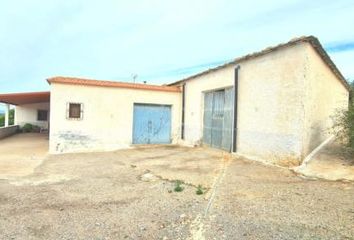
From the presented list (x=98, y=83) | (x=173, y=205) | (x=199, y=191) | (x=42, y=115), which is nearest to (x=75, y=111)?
(x=98, y=83)

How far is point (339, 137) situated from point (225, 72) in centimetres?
516

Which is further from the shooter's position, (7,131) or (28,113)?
(28,113)

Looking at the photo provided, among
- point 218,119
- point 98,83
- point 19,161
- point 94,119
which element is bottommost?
point 19,161

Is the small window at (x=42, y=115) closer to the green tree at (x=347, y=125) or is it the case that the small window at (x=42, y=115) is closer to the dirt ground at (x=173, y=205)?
the dirt ground at (x=173, y=205)

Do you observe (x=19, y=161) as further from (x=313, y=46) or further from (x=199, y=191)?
(x=313, y=46)

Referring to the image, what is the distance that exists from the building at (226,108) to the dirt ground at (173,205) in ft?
4.81

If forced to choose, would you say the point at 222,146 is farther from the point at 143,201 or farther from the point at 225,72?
the point at 143,201

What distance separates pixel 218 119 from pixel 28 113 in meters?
19.2

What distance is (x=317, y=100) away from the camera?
33.8 feet

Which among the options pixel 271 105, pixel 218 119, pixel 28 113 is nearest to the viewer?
pixel 271 105

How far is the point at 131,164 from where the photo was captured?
1088 centimetres

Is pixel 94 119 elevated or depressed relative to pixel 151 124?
elevated

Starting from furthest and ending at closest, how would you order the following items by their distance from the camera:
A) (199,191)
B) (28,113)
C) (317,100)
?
(28,113) < (317,100) < (199,191)

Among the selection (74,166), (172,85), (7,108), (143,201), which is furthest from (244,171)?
(7,108)
